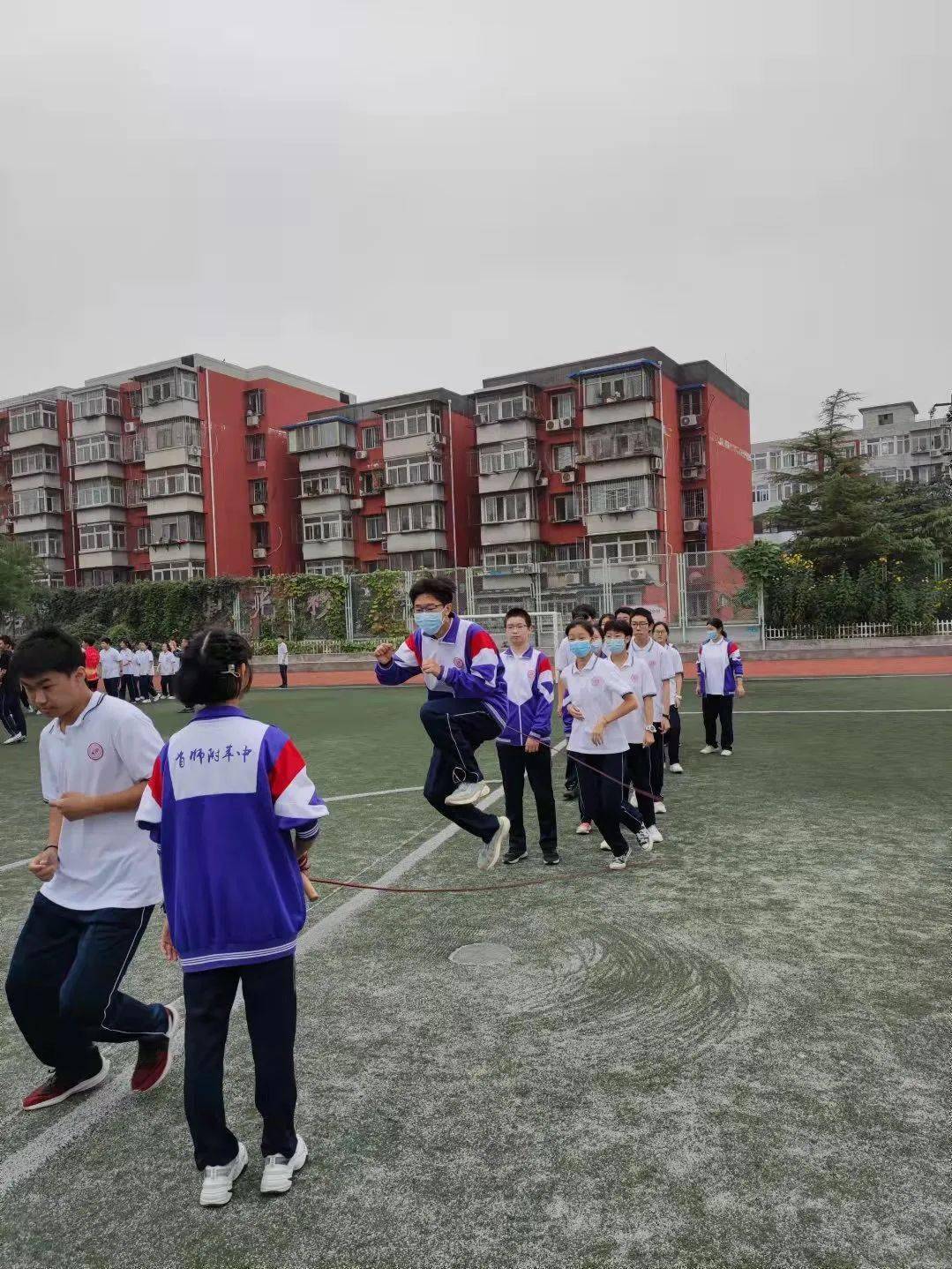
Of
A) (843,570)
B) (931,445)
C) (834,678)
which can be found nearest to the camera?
(834,678)

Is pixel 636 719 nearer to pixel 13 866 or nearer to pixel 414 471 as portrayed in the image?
pixel 13 866

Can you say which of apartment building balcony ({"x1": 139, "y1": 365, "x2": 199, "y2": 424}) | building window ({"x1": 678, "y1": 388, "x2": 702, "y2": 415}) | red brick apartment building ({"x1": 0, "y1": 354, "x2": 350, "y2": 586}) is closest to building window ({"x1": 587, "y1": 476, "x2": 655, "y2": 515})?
building window ({"x1": 678, "y1": 388, "x2": 702, "y2": 415})

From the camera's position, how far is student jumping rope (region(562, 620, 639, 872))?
6.45 metres

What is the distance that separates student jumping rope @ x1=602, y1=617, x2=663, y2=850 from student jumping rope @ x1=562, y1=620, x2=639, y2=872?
2.20 feet

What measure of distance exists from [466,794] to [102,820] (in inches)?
120

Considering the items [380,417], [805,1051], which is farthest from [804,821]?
[380,417]

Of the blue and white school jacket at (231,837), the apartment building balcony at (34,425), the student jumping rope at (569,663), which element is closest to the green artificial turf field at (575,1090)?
the blue and white school jacket at (231,837)

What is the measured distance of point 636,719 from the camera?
24.8ft

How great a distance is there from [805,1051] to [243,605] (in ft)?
120

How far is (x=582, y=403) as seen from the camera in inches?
1834

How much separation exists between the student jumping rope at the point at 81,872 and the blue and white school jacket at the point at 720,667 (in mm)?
8987

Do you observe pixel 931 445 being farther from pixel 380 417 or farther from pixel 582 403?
pixel 380 417

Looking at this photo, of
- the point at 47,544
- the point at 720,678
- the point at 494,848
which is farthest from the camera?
the point at 47,544

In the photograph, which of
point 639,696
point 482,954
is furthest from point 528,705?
point 482,954
